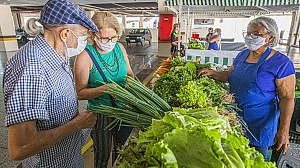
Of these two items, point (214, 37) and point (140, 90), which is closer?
point (140, 90)

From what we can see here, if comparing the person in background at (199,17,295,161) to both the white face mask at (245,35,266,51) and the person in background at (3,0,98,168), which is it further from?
the person in background at (3,0,98,168)

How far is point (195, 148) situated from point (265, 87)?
1324 millimetres

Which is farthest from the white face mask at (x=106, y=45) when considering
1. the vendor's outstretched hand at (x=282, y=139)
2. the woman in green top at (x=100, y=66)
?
the vendor's outstretched hand at (x=282, y=139)

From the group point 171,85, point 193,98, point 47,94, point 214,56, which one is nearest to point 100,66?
point 171,85

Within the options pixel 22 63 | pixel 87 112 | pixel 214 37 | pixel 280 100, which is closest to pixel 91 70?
pixel 87 112

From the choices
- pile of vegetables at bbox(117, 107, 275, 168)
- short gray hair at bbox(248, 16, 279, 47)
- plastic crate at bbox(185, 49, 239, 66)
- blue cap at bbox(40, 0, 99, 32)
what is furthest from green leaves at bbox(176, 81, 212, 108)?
plastic crate at bbox(185, 49, 239, 66)

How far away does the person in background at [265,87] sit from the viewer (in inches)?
68.3

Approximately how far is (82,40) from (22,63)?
0.39m

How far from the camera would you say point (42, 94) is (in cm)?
108

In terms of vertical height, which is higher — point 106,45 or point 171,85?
point 106,45

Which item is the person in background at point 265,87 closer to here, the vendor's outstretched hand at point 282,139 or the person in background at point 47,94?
the vendor's outstretched hand at point 282,139

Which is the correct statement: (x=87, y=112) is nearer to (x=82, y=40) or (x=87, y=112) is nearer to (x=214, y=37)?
(x=82, y=40)

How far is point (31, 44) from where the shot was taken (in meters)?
1.15

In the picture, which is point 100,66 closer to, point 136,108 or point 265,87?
point 136,108
